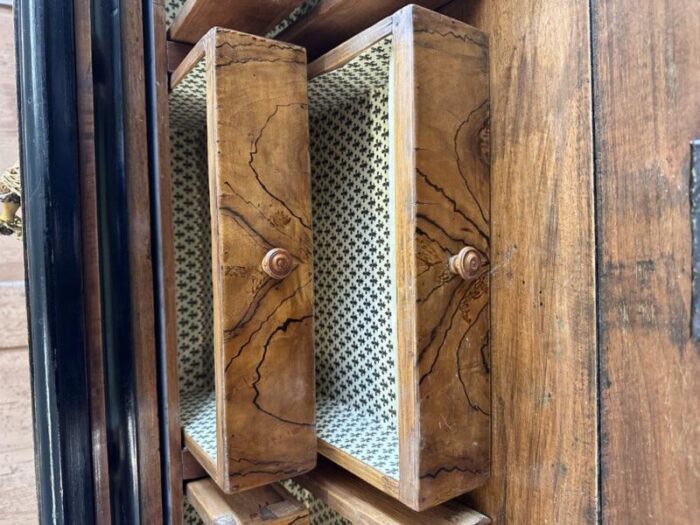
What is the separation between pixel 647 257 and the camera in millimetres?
426

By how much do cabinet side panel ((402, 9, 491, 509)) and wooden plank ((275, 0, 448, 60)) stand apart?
0.11 m

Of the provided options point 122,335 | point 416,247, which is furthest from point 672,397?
point 122,335

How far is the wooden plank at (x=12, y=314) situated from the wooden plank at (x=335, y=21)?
31.1 inches

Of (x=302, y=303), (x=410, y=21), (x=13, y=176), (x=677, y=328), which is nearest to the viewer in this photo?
(x=677, y=328)

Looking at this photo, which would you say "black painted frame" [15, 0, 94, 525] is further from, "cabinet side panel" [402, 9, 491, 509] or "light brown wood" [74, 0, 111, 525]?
"cabinet side panel" [402, 9, 491, 509]

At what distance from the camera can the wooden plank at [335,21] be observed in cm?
61

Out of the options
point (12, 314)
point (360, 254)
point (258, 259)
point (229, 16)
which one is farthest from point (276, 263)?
point (12, 314)

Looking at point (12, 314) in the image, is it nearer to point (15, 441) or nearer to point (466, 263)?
point (15, 441)

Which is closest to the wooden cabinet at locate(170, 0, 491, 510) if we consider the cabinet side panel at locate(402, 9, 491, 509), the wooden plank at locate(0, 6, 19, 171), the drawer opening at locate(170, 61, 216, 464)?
the cabinet side panel at locate(402, 9, 491, 509)

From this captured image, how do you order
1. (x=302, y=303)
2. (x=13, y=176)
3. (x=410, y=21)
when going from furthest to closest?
1. (x=13, y=176)
2. (x=302, y=303)
3. (x=410, y=21)

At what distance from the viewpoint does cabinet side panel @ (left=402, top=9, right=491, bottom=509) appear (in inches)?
20.3

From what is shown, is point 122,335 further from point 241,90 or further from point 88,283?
point 241,90

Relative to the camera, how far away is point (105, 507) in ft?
2.20

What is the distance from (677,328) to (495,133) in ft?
0.89
